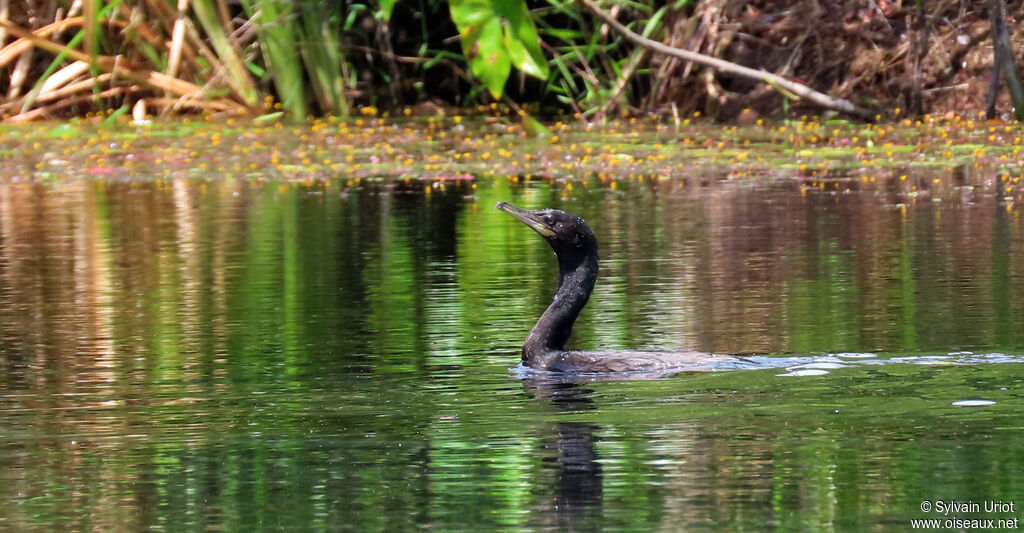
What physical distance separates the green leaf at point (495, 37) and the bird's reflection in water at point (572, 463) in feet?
37.1

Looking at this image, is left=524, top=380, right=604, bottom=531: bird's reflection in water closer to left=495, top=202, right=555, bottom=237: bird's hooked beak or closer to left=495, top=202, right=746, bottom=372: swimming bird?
left=495, top=202, right=746, bottom=372: swimming bird

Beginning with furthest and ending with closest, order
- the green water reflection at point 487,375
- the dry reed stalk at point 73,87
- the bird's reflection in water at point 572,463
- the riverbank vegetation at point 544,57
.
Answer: the dry reed stalk at point 73,87, the riverbank vegetation at point 544,57, the green water reflection at point 487,375, the bird's reflection in water at point 572,463

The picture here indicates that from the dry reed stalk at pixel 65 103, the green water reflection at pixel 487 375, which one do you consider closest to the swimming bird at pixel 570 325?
the green water reflection at pixel 487 375

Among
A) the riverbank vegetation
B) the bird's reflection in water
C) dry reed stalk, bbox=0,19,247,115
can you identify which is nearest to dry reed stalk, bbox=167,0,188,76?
the riverbank vegetation

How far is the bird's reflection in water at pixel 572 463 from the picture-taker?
18.0ft

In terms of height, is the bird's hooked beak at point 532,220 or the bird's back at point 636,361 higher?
the bird's hooked beak at point 532,220

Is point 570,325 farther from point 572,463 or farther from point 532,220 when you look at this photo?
point 572,463

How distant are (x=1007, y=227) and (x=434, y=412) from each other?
6.38 meters

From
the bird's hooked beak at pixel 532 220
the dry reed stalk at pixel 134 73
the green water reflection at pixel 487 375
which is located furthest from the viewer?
the dry reed stalk at pixel 134 73

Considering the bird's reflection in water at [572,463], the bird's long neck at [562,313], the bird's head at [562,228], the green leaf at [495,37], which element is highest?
the green leaf at [495,37]

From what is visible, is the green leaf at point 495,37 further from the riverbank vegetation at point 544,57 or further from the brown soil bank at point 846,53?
the brown soil bank at point 846,53

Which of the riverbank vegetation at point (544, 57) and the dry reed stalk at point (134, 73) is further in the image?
the dry reed stalk at point (134, 73)

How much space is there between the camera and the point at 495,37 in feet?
61.3

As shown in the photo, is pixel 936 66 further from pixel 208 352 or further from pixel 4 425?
pixel 4 425
